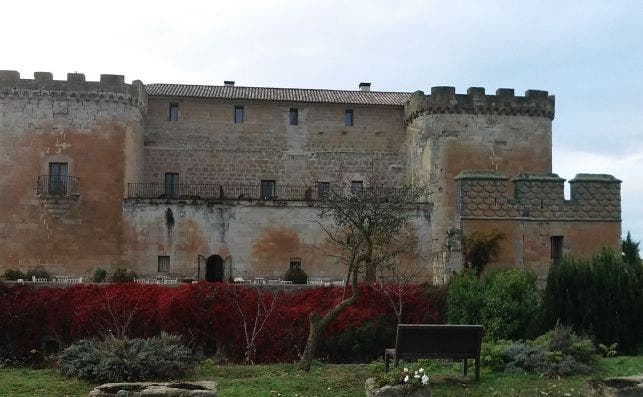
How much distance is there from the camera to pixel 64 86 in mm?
31672

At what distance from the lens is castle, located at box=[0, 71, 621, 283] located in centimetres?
3111

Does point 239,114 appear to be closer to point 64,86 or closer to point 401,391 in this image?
Result: point 64,86

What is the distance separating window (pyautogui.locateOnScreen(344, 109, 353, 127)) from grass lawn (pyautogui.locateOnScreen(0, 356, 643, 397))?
76.9 feet

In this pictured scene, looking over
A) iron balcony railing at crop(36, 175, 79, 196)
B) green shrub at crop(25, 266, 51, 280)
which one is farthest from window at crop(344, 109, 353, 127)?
green shrub at crop(25, 266, 51, 280)

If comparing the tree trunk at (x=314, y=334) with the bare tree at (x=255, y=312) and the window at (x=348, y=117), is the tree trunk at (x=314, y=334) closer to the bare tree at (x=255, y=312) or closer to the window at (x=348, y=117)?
the bare tree at (x=255, y=312)

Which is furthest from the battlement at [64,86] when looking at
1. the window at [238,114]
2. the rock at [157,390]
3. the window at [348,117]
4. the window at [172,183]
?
the rock at [157,390]

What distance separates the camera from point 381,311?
71.1ft

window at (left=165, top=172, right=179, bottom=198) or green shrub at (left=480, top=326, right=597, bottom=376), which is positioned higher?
window at (left=165, top=172, right=179, bottom=198)

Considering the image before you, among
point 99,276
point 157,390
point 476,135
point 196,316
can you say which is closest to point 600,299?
point 157,390

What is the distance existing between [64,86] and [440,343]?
983 inches

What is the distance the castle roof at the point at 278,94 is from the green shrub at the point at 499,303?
63.4 ft

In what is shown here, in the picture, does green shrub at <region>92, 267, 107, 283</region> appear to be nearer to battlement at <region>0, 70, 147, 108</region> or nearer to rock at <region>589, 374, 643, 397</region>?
battlement at <region>0, 70, 147, 108</region>

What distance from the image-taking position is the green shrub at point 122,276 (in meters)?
28.8

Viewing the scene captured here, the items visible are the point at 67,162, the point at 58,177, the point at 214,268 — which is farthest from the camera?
the point at 214,268
